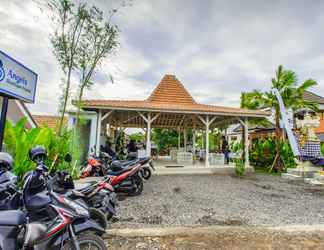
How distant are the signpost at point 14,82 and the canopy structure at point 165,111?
3788 millimetres

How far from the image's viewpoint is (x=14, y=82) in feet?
10.1

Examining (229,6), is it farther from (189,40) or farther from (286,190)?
(286,190)

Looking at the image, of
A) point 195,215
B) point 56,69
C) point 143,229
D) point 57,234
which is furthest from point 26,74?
point 56,69

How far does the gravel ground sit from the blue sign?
264 cm

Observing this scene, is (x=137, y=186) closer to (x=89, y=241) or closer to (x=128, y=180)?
(x=128, y=180)

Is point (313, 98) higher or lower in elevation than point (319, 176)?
higher

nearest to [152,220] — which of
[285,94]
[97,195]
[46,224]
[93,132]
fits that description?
[97,195]

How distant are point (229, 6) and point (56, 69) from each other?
6.45 meters

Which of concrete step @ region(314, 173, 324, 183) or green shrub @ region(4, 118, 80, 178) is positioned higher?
green shrub @ region(4, 118, 80, 178)

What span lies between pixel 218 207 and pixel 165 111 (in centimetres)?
478

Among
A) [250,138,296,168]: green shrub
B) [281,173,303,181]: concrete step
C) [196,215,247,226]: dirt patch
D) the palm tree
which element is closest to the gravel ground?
[196,215,247,226]: dirt patch

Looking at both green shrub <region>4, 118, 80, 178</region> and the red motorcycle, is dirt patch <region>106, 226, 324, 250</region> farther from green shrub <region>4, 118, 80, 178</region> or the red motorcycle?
green shrub <region>4, 118, 80, 178</region>

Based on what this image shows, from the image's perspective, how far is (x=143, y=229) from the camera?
2.83m

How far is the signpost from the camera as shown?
2.87 m
